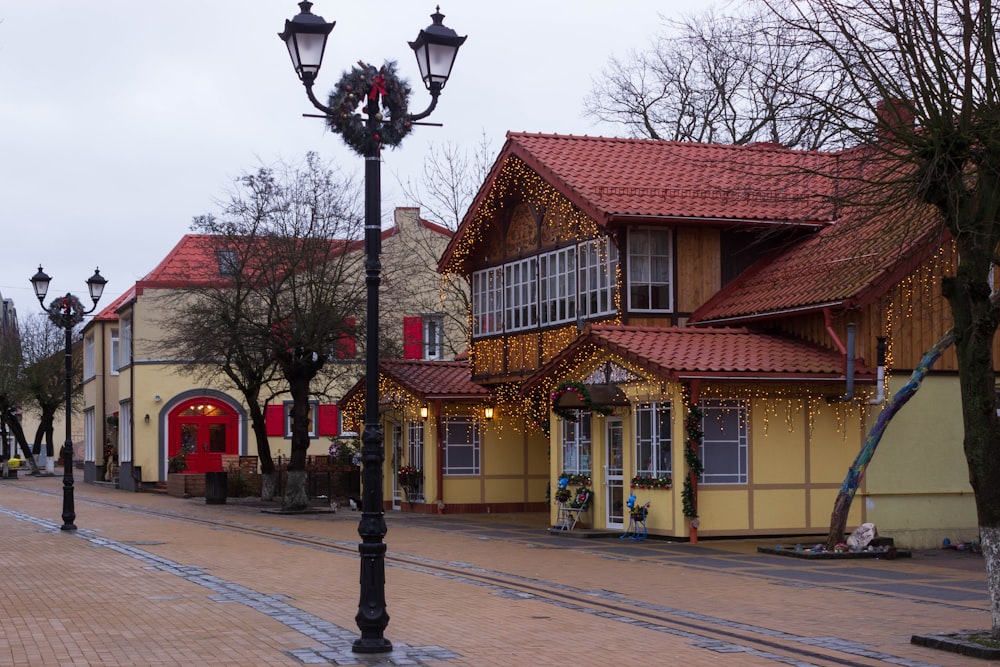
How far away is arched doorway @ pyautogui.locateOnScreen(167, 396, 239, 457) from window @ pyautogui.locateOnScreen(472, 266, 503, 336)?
20.1 metres

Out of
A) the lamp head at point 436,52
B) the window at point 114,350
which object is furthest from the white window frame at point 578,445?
the window at point 114,350

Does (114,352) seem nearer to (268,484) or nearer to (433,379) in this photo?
(268,484)

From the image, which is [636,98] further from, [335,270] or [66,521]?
[66,521]

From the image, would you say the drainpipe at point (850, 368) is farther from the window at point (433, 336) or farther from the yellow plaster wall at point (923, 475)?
the window at point (433, 336)

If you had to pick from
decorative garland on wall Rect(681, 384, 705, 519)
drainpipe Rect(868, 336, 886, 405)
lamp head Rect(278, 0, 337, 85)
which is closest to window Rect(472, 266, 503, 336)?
decorative garland on wall Rect(681, 384, 705, 519)

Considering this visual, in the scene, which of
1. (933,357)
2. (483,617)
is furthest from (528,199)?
(483,617)

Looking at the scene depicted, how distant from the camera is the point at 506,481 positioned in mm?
33562

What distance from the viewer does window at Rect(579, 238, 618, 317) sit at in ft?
87.3

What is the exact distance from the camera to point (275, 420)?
5044cm

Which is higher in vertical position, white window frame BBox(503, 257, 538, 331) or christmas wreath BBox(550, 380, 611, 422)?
white window frame BBox(503, 257, 538, 331)

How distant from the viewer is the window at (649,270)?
2631cm

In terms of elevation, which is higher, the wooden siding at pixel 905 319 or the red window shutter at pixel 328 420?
the wooden siding at pixel 905 319

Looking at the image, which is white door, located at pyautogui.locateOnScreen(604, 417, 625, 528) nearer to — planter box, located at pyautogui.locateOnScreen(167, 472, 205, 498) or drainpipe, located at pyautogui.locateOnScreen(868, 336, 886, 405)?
drainpipe, located at pyautogui.locateOnScreen(868, 336, 886, 405)

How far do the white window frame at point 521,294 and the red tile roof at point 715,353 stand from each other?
453cm
